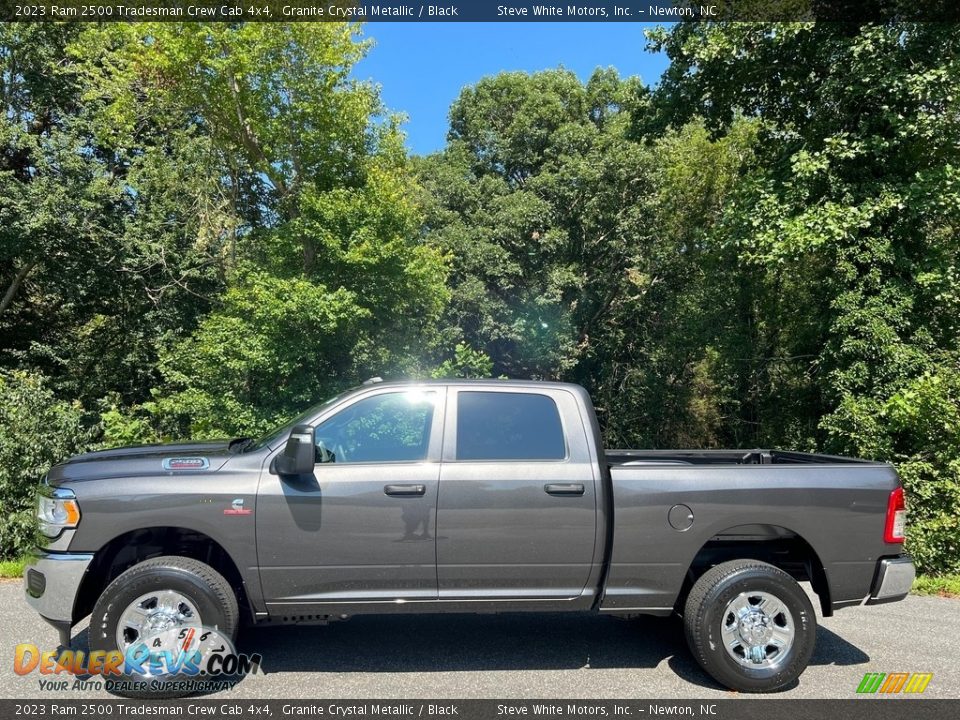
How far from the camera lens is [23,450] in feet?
31.6

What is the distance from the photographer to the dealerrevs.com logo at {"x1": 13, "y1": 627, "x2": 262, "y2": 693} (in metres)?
4.18

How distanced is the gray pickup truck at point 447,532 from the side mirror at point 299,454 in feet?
0.04

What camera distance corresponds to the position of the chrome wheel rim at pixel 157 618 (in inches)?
166

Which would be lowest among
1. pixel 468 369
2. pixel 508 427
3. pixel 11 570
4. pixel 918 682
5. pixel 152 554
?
pixel 918 682

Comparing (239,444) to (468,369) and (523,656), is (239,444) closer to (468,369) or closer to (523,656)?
(523,656)

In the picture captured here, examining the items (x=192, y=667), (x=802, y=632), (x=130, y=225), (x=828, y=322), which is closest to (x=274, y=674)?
(x=192, y=667)

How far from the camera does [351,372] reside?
50.7ft

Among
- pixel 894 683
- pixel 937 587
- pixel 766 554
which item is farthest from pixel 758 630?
pixel 937 587

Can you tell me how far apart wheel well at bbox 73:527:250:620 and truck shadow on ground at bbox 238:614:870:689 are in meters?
0.72

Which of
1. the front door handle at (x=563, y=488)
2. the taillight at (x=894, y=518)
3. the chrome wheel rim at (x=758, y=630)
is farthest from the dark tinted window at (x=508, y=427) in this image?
the taillight at (x=894, y=518)

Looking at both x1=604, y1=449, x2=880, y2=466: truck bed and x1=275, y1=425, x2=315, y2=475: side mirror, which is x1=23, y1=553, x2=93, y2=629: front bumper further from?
x1=604, y1=449, x2=880, y2=466: truck bed

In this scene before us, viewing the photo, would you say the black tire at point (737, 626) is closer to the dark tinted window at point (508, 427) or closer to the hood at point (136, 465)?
the dark tinted window at point (508, 427)

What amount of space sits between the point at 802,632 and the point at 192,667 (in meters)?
3.77

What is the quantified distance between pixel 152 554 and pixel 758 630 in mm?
3949
